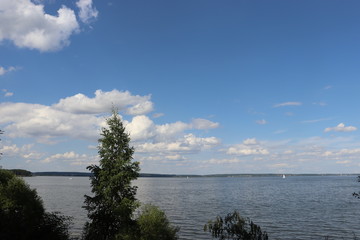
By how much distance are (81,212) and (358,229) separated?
60.5 meters

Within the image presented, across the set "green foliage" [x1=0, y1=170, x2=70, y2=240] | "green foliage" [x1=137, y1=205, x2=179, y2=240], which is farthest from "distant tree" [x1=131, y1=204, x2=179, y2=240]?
"green foliage" [x1=0, y1=170, x2=70, y2=240]

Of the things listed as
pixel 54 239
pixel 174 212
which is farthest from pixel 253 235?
pixel 174 212

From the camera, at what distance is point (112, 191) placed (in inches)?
1350

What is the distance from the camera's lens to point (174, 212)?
254ft

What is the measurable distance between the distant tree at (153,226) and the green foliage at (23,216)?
1160cm

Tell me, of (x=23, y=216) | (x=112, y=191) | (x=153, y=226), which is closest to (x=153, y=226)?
(x=153, y=226)

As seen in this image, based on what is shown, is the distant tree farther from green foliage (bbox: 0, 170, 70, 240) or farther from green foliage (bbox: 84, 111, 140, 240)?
green foliage (bbox: 0, 170, 70, 240)

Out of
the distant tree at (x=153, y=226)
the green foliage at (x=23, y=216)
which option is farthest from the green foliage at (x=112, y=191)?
the green foliage at (x=23, y=216)

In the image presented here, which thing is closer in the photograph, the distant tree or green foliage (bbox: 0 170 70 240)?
green foliage (bbox: 0 170 70 240)

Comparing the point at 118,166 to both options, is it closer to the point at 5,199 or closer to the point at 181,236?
the point at 5,199

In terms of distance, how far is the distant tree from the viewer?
1395 inches

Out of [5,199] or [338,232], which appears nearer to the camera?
[5,199]

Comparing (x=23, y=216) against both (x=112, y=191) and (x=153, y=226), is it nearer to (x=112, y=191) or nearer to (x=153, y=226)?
(x=112, y=191)

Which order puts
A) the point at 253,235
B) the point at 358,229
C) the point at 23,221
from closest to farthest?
1. the point at 253,235
2. the point at 23,221
3. the point at 358,229
